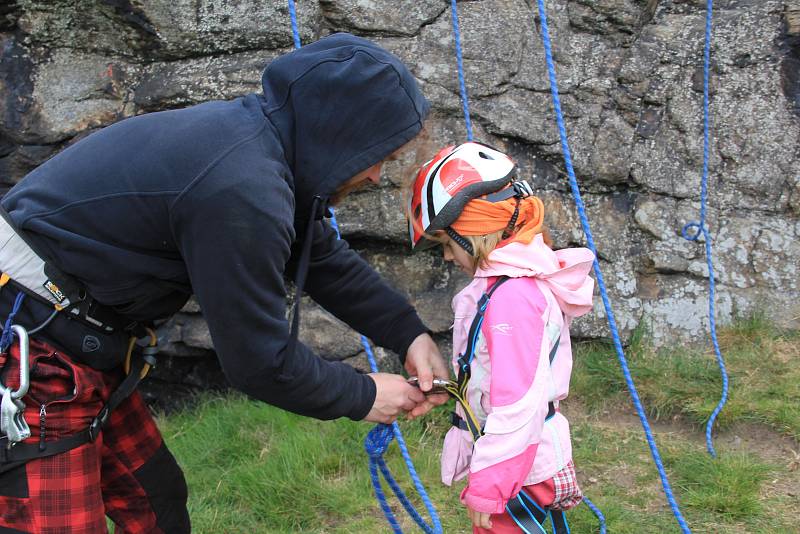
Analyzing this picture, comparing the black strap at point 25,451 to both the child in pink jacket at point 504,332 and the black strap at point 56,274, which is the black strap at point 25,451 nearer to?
the black strap at point 56,274

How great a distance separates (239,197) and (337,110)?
34 centimetres

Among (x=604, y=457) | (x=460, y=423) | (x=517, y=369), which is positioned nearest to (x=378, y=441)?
(x=460, y=423)

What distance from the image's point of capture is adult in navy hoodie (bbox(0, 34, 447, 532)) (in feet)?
5.66

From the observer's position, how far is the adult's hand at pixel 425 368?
230 cm

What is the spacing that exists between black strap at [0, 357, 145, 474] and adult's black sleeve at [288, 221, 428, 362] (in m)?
Answer: 0.57

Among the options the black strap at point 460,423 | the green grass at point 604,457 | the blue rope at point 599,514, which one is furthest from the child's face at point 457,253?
the green grass at point 604,457

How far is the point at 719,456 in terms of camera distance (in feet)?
11.0

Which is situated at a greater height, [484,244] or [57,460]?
[484,244]

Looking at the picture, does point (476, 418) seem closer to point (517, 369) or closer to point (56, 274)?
point (517, 369)

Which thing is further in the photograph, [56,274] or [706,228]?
[706,228]

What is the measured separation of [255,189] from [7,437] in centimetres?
89

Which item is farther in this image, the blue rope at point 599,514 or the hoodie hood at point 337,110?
the blue rope at point 599,514

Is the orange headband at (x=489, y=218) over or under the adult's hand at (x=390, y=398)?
over

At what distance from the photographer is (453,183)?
2156mm
